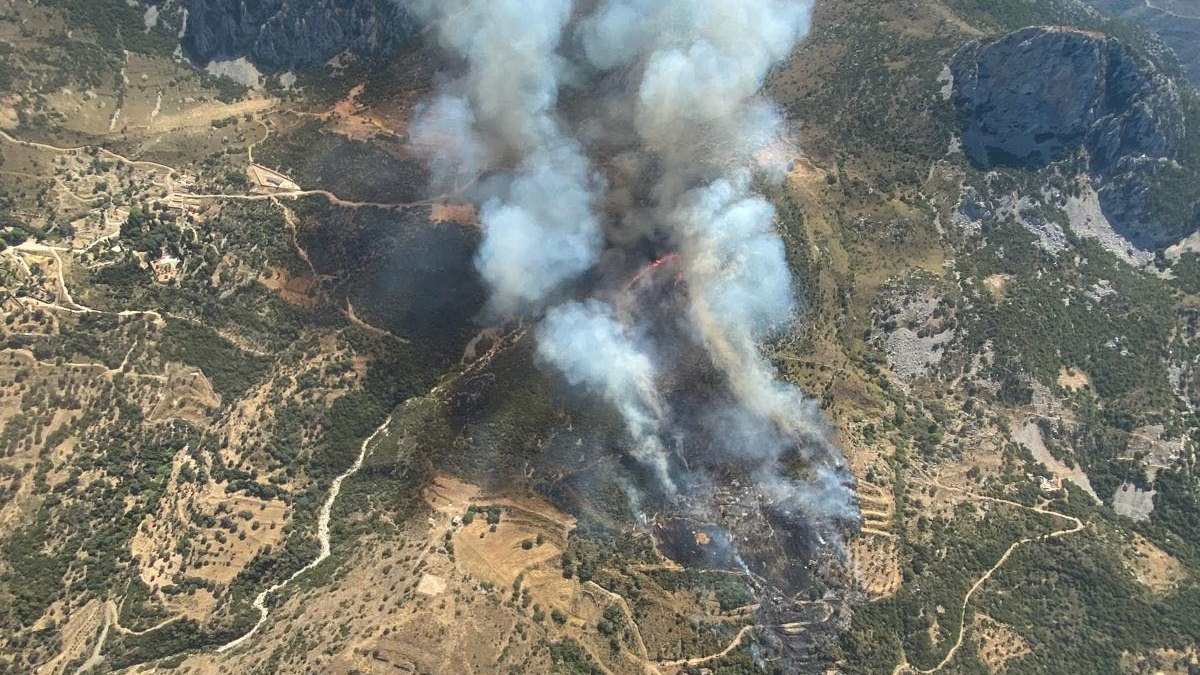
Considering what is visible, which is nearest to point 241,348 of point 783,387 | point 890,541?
point 783,387

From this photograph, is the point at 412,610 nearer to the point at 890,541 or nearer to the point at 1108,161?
the point at 890,541

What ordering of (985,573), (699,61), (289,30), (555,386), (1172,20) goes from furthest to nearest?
1. (1172,20)
2. (289,30)
3. (699,61)
4. (555,386)
5. (985,573)

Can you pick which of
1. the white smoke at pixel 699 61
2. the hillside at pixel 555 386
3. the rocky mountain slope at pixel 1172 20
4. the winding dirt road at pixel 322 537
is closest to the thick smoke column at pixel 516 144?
the hillside at pixel 555 386

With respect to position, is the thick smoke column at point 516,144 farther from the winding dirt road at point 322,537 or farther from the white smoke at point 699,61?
the winding dirt road at point 322,537

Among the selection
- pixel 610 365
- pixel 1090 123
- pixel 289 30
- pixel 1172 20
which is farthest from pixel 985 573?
pixel 1172 20

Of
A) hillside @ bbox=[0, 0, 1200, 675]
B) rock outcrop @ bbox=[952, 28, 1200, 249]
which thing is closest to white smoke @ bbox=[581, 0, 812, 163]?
hillside @ bbox=[0, 0, 1200, 675]

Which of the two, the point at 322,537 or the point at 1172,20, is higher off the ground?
the point at 1172,20

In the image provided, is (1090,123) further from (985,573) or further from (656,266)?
(656,266)
